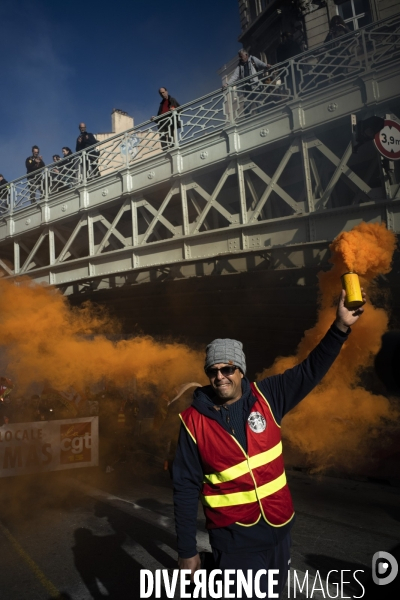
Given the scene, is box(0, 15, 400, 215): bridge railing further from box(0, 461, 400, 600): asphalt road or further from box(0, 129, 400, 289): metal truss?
box(0, 461, 400, 600): asphalt road

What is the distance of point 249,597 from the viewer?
2.26 m

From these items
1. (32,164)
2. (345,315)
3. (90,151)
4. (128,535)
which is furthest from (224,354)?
(32,164)

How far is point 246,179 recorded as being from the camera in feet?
34.5

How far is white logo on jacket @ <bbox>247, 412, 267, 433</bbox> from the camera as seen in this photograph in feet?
8.26

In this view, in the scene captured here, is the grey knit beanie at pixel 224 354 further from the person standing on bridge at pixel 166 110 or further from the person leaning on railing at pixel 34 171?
the person leaning on railing at pixel 34 171

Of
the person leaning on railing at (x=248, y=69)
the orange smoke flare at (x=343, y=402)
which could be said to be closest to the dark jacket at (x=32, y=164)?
the person leaning on railing at (x=248, y=69)

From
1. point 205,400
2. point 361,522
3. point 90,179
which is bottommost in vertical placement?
point 361,522

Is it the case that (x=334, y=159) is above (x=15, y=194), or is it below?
below

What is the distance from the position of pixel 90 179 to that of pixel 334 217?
7945mm

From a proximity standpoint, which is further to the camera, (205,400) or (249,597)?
(205,400)

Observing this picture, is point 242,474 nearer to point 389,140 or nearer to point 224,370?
point 224,370

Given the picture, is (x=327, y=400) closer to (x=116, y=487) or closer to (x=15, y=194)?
(x=116, y=487)

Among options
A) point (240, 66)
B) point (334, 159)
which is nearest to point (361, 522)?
point (334, 159)

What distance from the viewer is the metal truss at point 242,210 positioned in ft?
29.7
